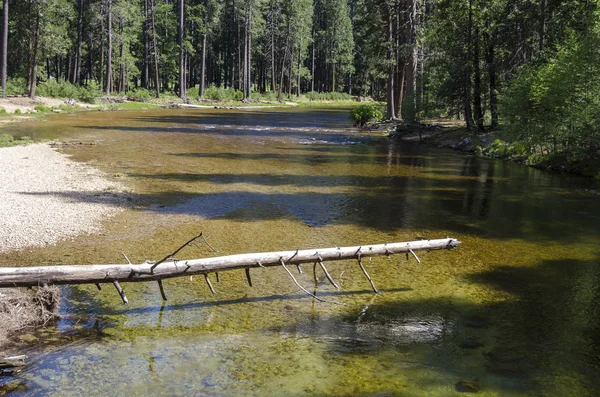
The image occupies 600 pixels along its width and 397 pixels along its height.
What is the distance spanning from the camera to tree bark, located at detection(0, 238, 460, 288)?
7.09 m

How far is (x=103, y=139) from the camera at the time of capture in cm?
2808

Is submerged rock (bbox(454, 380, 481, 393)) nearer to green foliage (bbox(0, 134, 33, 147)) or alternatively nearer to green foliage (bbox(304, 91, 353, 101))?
green foliage (bbox(0, 134, 33, 147))

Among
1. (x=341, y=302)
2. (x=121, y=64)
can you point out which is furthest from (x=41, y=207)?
(x=121, y=64)

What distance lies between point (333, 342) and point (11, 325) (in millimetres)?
4189

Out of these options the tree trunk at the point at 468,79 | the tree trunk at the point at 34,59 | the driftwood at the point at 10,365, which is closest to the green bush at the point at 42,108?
the tree trunk at the point at 34,59

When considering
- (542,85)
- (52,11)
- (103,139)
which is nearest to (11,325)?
(542,85)

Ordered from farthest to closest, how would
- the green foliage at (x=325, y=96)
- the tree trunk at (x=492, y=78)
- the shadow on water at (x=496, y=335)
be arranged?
the green foliage at (x=325, y=96), the tree trunk at (x=492, y=78), the shadow on water at (x=496, y=335)

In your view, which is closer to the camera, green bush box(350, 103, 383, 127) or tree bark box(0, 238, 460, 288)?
tree bark box(0, 238, 460, 288)

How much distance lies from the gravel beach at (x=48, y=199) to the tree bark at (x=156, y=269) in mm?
3615

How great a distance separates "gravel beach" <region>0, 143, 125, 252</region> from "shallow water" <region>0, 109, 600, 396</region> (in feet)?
2.20

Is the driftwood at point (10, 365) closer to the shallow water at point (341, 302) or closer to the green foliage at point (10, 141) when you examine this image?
the shallow water at point (341, 302)

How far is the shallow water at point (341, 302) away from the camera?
21.0ft

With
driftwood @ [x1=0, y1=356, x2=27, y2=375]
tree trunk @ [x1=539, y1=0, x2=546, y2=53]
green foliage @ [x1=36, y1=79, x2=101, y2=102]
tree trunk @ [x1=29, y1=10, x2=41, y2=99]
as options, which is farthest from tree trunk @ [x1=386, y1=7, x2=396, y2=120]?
driftwood @ [x1=0, y1=356, x2=27, y2=375]

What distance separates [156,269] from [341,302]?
295cm
